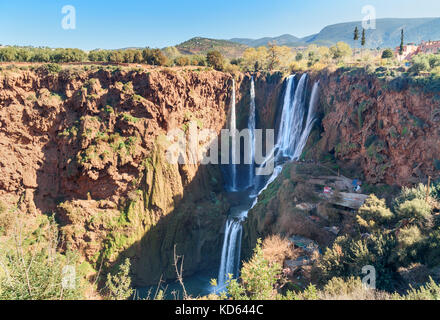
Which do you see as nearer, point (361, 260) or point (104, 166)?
point (361, 260)

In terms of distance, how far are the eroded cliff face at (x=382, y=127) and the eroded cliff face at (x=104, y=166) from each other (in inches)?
541

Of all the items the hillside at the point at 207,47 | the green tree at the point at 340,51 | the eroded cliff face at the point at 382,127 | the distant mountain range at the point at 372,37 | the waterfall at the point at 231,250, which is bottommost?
the waterfall at the point at 231,250

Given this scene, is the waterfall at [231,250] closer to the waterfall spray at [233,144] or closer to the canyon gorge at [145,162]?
the canyon gorge at [145,162]

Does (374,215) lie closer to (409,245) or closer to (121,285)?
(409,245)

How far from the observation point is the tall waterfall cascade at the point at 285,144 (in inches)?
894

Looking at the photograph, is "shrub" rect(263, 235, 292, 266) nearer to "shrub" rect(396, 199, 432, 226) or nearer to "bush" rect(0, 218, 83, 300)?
"shrub" rect(396, 199, 432, 226)

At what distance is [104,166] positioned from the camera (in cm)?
2239

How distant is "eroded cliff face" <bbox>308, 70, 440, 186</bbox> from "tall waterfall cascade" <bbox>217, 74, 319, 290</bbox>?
2230 mm

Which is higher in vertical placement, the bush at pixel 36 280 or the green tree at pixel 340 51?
the green tree at pixel 340 51

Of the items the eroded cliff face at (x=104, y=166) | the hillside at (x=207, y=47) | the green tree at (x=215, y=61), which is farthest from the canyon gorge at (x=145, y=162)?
the hillside at (x=207, y=47)

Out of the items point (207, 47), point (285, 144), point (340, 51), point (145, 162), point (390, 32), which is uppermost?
point (390, 32)

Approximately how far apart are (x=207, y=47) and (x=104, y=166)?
73147 mm

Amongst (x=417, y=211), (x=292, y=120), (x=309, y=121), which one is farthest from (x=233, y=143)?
(x=417, y=211)

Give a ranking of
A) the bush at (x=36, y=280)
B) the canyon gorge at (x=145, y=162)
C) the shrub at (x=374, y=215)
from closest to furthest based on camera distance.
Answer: the bush at (x=36, y=280) < the shrub at (x=374, y=215) < the canyon gorge at (x=145, y=162)
